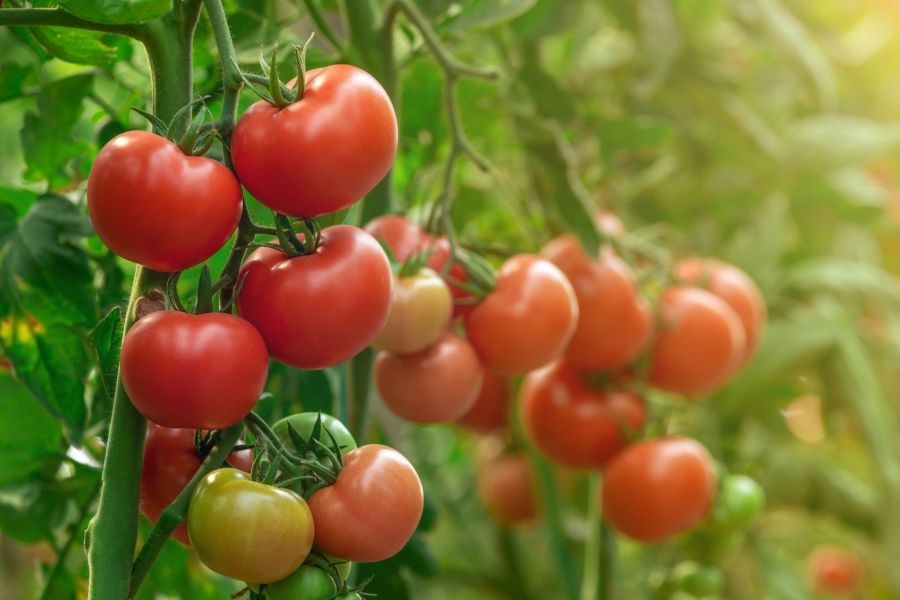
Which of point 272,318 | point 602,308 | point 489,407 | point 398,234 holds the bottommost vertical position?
point 489,407

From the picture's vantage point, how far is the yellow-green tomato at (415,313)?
45 cm

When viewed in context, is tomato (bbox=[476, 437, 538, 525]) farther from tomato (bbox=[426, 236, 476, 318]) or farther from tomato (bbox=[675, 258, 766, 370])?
tomato (bbox=[426, 236, 476, 318])

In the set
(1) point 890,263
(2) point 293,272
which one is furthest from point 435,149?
(1) point 890,263

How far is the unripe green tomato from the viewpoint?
722mm

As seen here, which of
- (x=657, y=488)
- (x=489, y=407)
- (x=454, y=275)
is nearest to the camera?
(x=454, y=275)

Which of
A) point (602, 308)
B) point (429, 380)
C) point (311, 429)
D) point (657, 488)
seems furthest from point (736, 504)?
point (311, 429)

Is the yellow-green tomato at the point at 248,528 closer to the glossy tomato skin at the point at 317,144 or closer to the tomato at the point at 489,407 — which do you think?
the glossy tomato skin at the point at 317,144

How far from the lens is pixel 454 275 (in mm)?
559

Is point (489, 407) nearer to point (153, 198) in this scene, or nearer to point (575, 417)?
point (575, 417)

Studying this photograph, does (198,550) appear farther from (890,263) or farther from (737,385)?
(890,263)

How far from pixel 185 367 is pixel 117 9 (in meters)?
0.10

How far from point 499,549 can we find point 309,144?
2.56 feet

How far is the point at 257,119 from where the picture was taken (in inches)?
11.6

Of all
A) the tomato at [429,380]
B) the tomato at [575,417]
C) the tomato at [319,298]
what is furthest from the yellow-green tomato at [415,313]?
the tomato at [575,417]
